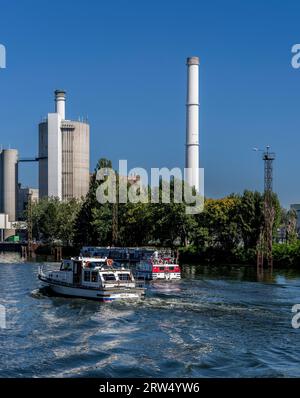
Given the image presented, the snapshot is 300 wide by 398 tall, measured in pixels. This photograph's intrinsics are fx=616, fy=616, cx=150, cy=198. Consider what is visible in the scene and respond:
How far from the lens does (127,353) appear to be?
31.7m

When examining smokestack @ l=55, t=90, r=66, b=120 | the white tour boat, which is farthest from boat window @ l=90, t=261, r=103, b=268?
smokestack @ l=55, t=90, r=66, b=120

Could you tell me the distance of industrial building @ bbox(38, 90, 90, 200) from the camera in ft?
560

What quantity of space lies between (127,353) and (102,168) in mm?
97164

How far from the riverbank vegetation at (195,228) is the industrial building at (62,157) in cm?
3649

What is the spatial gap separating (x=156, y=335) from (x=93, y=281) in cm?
1733

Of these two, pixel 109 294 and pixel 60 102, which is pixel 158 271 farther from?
pixel 60 102

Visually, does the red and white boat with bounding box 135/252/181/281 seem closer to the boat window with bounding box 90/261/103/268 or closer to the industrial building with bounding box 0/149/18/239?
the boat window with bounding box 90/261/103/268

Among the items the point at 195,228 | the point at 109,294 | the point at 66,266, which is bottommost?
the point at 109,294

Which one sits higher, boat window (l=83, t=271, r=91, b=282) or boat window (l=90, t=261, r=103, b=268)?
boat window (l=90, t=261, r=103, b=268)

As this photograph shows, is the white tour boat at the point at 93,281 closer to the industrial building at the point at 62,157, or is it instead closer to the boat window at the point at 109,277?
the boat window at the point at 109,277

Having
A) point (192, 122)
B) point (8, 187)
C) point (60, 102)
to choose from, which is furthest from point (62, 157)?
point (192, 122)

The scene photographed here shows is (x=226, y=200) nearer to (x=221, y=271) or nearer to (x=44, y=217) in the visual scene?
(x=221, y=271)

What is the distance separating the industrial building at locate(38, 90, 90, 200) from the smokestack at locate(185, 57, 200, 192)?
48908 mm

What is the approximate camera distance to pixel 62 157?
563 ft
